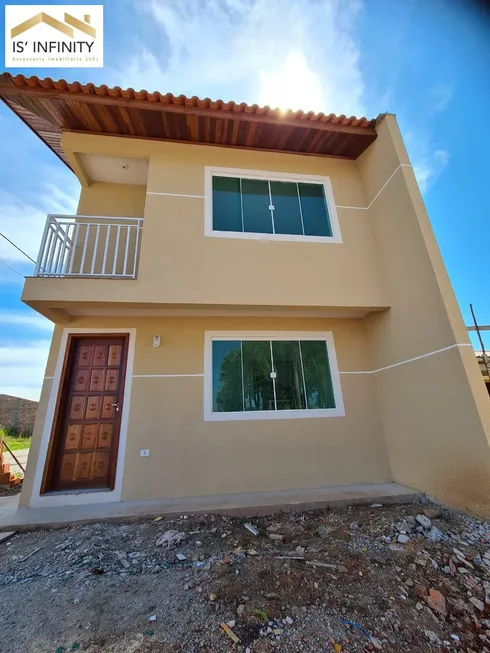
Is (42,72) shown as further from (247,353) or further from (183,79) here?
(247,353)

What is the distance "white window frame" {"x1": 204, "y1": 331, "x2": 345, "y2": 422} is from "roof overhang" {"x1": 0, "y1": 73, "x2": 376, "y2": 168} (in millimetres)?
3345

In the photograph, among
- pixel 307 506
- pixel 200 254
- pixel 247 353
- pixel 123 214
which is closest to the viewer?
pixel 307 506

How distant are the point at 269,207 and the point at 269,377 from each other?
2895mm

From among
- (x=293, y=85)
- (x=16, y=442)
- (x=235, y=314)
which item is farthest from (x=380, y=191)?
(x=16, y=442)

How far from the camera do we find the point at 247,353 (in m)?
4.49

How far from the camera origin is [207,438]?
13.4ft

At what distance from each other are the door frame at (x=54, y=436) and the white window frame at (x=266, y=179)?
7.22 feet

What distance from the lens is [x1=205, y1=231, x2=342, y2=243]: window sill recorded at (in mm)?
4348

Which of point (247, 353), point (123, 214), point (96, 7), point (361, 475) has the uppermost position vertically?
point (96, 7)

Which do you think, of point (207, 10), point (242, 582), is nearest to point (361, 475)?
point (242, 582)

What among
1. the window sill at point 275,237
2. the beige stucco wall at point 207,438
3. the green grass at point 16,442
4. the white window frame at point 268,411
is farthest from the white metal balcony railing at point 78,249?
the green grass at point 16,442

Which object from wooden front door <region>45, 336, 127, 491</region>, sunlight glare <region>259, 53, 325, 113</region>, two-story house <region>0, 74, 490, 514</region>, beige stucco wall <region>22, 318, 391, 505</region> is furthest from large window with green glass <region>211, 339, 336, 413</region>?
sunlight glare <region>259, 53, 325, 113</region>

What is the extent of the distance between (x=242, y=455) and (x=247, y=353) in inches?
60.5

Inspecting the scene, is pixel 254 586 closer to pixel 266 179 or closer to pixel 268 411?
pixel 268 411
